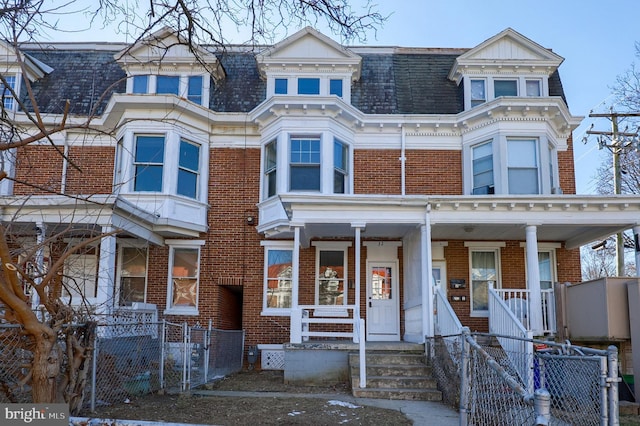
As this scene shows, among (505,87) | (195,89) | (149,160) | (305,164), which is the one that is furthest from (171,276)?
(505,87)

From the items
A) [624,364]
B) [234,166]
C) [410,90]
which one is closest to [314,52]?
[410,90]

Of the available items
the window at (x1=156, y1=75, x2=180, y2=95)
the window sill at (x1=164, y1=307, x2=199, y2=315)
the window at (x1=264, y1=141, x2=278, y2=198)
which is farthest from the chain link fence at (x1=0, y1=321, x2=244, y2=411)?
the window at (x1=156, y1=75, x2=180, y2=95)

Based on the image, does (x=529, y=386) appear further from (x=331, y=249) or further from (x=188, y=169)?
(x=188, y=169)

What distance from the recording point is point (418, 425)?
7.68 m

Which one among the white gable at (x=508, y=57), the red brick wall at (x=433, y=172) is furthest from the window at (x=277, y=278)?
the white gable at (x=508, y=57)

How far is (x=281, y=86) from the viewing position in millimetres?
16125

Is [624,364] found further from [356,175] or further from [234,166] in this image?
[234,166]

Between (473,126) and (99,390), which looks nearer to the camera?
(99,390)

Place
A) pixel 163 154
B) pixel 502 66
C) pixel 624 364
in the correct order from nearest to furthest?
pixel 624 364 < pixel 163 154 < pixel 502 66

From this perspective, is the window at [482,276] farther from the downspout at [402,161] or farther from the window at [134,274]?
the window at [134,274]

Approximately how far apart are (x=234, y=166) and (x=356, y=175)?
3464 mm

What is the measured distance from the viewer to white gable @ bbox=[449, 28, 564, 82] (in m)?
15.8

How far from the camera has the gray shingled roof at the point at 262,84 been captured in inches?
633

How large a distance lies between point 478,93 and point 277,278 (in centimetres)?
785
